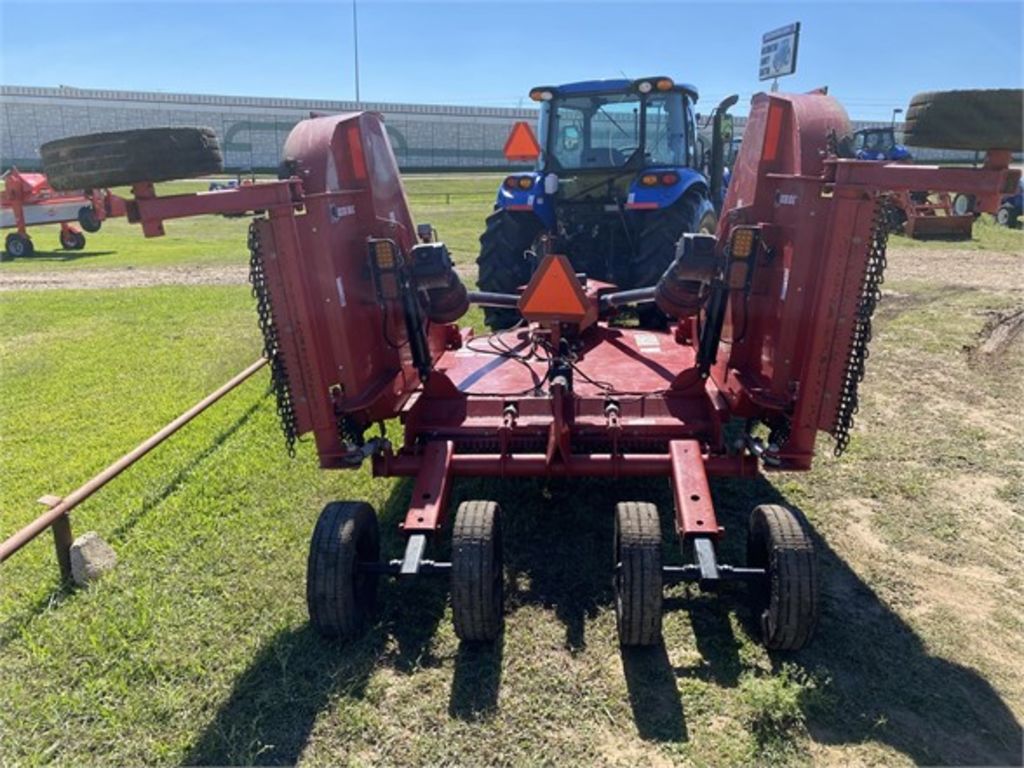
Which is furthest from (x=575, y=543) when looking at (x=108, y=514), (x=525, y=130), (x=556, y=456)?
A: (x=525, y=130)

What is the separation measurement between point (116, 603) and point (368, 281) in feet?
6.05

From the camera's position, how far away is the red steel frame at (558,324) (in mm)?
2990

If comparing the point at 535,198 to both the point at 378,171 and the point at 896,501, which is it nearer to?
the point at 378,171

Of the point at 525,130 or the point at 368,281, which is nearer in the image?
the point at 368,281

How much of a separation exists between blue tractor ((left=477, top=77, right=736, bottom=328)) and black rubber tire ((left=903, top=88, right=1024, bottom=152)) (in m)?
3.81

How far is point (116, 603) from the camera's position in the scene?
3.46 metres

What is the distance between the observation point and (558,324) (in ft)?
14.6

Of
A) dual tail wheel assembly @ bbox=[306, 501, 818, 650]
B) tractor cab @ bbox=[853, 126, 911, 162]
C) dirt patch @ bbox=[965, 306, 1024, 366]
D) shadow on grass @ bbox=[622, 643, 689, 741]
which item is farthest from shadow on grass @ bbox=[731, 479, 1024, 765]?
tractor cab @ bbox=[853, 126, 911, 162]

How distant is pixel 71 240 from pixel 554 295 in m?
15.7

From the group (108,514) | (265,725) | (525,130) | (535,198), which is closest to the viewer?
(265,725)

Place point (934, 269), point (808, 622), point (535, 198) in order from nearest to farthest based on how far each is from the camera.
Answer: point (808, 622)
point (535, 198)
point (934, 269)

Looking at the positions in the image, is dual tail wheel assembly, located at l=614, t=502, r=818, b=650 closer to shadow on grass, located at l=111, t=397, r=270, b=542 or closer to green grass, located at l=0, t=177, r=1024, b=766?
green grass, located at l=0, t=177, r=1024, b=766

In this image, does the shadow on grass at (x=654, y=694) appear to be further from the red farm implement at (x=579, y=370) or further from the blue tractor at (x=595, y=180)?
the blue tractor at (x=595, y=180)

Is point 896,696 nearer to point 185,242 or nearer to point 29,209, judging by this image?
point 29,209
